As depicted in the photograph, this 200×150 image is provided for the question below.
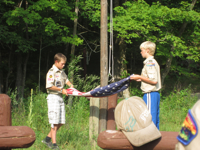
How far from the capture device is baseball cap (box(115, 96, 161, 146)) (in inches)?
107

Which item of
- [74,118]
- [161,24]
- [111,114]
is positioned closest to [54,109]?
[111,114]

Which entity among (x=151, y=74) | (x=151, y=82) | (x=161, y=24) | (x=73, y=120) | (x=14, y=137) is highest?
(x=161, y=24)

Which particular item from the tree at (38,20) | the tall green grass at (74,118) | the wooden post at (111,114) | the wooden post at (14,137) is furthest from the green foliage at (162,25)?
the wooden post at (14,137)

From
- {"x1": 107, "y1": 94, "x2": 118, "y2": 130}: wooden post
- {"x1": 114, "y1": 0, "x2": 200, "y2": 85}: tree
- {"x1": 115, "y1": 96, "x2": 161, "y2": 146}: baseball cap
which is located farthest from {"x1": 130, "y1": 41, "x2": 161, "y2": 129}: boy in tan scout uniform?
{"x1": 114, "y1": 0, "x2": 200, "y2": 85}: tree

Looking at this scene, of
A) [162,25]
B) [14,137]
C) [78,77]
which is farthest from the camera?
[162,25]

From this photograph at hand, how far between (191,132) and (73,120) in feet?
15.5

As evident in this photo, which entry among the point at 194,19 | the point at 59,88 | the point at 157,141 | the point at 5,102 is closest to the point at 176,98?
the point at 194,19

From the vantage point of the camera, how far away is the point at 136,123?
282 cm

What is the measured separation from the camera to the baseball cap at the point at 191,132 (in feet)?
4.07

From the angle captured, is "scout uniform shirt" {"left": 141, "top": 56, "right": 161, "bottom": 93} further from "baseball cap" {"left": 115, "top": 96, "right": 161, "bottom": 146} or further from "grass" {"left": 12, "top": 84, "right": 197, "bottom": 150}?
"grass" {"left": 12, "top": 84, "right": 197, "bottom": 150}

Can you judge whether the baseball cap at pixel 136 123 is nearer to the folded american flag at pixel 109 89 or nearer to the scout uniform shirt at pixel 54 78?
→ the folded american flag at pixel 109 89

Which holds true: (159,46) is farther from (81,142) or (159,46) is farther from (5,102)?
(5,102)

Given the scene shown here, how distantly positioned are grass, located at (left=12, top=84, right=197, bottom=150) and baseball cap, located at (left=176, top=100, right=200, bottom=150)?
3454 millimetres

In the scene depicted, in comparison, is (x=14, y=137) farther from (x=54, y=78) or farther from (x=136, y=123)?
(x=54, y=78)
